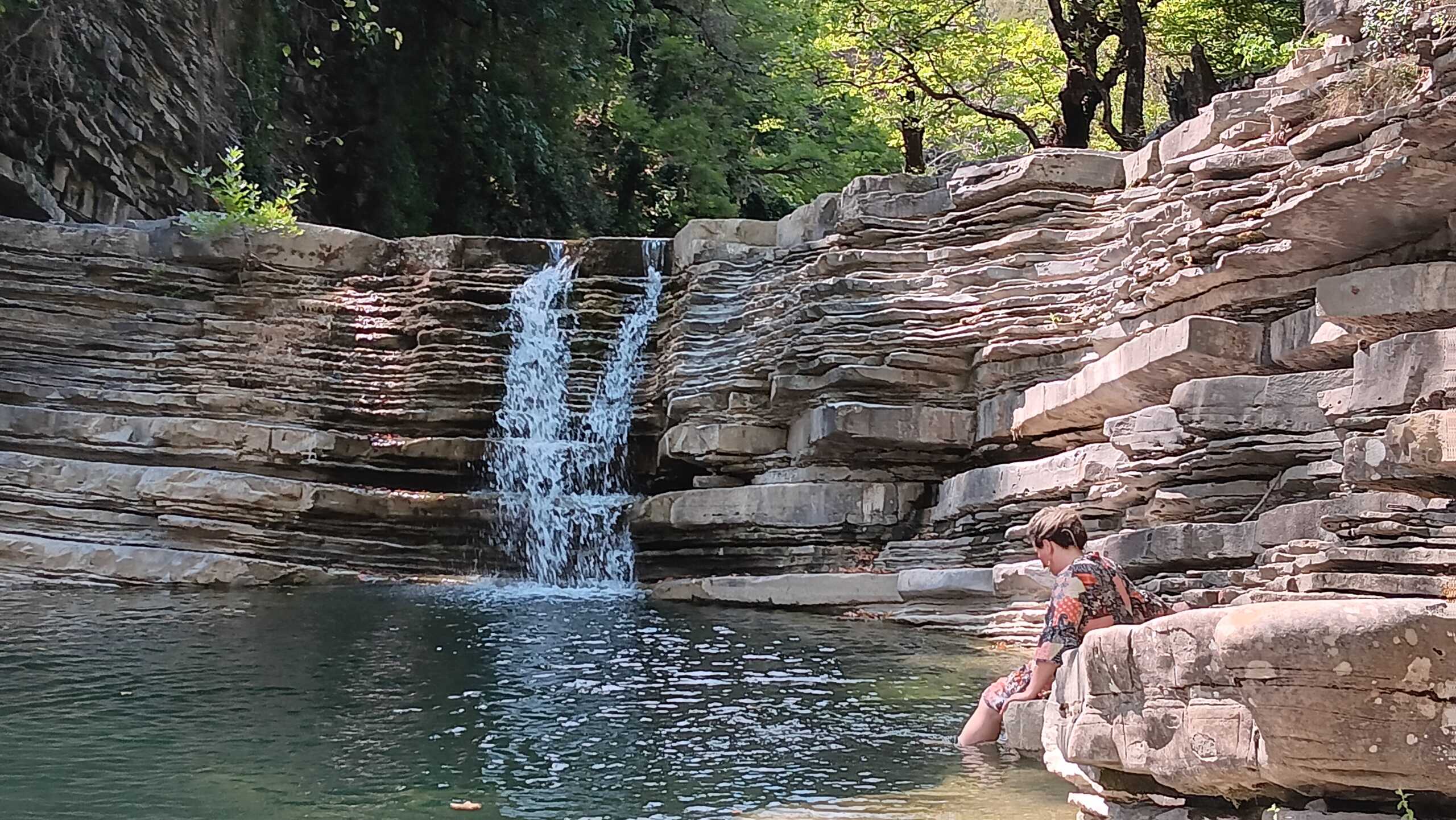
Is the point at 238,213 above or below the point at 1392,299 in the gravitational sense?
above

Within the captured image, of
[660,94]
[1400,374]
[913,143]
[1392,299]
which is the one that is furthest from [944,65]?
[1400,374]

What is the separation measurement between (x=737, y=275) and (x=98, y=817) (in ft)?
39.2

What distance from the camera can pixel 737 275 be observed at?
16172 millimetres

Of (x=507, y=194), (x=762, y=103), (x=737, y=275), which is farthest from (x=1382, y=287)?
(x=762, y=103)

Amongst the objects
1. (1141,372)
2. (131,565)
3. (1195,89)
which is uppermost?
(1195,89)

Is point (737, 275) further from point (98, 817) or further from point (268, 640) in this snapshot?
point (98, 817)

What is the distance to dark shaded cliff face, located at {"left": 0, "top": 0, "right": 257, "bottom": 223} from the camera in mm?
16734

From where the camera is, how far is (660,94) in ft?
89.9

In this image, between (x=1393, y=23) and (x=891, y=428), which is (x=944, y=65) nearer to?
(x=891, y=428)

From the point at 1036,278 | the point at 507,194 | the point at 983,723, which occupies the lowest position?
the point at 983,723

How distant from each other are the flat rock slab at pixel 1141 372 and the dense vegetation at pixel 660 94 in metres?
8.16

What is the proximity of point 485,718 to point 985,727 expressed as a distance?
2.73m

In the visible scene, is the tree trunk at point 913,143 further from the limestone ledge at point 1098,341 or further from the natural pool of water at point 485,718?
the natural pool of water at point 485,718

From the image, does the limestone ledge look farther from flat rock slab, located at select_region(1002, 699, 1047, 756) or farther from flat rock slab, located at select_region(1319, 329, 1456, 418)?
flat rock slab, located at select_region(1002, 699, 1047, 756)
